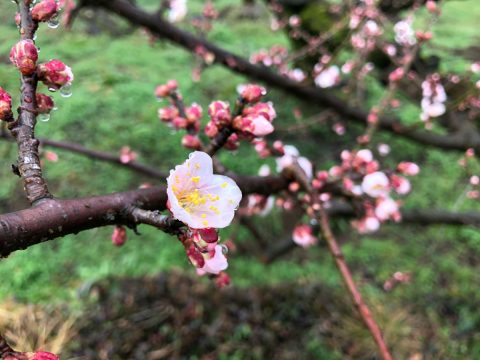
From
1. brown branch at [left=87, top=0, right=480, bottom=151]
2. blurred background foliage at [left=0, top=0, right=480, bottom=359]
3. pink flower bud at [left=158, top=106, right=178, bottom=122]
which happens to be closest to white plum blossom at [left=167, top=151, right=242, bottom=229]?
pink flower bud at [left=158, top=106, right=178, bottom=122]

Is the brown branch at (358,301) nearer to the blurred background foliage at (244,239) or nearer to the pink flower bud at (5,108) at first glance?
the pink flower bud at (5,108)

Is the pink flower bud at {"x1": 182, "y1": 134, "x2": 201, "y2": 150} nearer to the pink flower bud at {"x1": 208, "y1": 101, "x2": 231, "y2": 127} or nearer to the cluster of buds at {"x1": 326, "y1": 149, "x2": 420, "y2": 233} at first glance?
the pink flower bud at {"x1": 208, "y1": 101, "x2": 231, "y2": 127}

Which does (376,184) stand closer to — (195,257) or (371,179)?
(371,179)

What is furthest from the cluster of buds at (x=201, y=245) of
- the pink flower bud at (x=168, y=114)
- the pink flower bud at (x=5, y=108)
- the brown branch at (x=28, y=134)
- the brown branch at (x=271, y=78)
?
the brown branch at (x=271, y=78)

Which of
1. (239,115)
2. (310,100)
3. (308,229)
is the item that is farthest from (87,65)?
(239,115)

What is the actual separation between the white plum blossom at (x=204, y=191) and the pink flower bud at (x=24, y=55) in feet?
1.05

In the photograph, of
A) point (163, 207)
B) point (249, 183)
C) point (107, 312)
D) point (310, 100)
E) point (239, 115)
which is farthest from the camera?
point (310, 100)

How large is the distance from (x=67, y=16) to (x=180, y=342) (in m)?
1.94

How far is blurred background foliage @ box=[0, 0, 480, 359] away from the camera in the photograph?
2.96 meters

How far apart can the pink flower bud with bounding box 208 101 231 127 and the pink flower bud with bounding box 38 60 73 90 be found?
31cm

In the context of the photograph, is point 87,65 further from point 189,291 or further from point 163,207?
point 163,207

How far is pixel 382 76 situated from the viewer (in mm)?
4176

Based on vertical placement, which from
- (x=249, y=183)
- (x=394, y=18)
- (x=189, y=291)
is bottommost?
(x=189, y=291)

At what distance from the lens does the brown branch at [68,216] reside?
61cm
